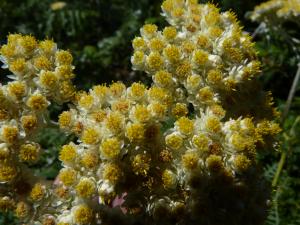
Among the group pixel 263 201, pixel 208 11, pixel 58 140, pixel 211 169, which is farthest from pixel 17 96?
pixel 58 140

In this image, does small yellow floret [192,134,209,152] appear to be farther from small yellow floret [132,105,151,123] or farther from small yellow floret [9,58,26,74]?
small yellow floret [9,58,26,74]

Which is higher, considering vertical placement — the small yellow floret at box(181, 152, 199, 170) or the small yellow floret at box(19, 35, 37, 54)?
the small yellow floret at box(19, 35, 37, 54)

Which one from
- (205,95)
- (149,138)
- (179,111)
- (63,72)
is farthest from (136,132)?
(63,72)

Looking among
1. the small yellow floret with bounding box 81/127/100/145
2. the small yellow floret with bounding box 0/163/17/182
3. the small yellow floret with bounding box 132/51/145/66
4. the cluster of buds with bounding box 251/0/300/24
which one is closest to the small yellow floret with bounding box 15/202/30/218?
the small yellow floret with bounding box 0/163/17/182

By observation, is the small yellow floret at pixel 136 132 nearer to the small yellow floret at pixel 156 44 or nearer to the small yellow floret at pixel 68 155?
the small yellow floret at pixel 68 155

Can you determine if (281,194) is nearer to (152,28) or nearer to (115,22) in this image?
(152,28)

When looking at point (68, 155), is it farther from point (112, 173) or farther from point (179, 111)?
point (179, 111)

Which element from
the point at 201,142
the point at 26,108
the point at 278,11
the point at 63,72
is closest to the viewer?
the point at 201,142
